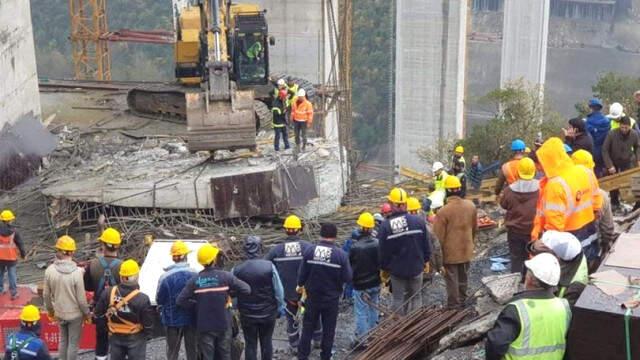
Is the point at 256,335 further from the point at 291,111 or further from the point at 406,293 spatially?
the point at 291,111

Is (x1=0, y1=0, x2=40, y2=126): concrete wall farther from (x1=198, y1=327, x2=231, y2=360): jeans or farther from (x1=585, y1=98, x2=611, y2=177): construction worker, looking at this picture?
(x1=585, y1=98, x2=611, y2=177): construction worker

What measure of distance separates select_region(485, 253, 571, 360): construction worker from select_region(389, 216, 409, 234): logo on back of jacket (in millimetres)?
3243

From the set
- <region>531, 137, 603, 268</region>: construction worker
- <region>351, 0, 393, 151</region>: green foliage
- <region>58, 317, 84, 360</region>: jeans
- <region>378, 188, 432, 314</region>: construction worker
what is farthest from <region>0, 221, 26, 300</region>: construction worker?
<region>351, 0, 393, 151</region>: green foliage

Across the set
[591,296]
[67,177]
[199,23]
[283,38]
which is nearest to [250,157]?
[67,177]

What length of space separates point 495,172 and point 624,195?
7.50 m

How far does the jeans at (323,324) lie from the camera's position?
332 inches

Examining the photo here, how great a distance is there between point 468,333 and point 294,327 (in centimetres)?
270

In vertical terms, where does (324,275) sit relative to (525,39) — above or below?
above

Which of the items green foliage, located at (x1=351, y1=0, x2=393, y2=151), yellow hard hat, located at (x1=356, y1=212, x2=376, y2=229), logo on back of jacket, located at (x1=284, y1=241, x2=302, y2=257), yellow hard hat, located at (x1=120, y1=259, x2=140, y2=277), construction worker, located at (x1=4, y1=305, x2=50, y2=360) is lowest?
green foliage, located at (x1=351, y1=0, x2=393, y2=151)

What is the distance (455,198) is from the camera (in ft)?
29.0

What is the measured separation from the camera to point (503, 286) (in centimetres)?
825

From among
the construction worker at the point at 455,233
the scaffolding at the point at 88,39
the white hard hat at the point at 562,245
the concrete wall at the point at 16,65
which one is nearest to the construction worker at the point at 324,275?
the construction worker at the point at 455,233

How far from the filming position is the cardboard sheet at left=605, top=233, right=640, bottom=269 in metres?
6.17

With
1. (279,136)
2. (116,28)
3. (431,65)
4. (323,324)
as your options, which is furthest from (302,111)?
(116,28)
